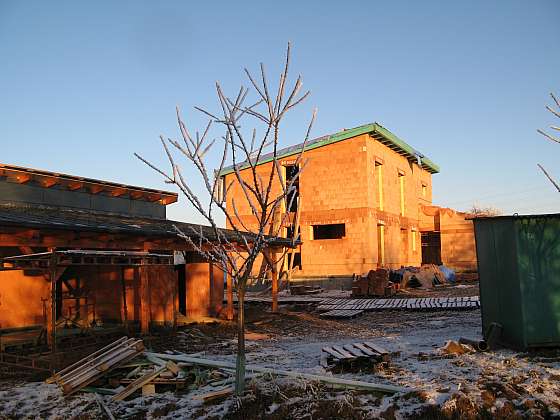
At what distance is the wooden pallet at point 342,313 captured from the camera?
17.3 meters

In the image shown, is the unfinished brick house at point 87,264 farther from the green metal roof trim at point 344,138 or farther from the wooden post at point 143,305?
the green metal roof trim at point 344,138

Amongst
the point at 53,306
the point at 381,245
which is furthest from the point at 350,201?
the point at 53,306

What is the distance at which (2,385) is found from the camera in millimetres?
8258

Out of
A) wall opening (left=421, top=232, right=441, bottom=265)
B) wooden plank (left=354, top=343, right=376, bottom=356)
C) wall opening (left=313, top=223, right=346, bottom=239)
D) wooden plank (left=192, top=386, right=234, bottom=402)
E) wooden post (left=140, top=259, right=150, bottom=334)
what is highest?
wall opening (left=313, top=223, right=346, bottom=239)

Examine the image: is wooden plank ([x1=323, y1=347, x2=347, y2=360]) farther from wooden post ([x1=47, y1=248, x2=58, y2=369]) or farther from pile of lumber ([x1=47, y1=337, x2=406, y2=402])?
wooden post ([x1=47, y1=248, x2=58, y2=369])

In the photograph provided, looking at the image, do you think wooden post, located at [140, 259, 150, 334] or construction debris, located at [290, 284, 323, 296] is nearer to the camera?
wooden post, located at [140, 259, 150, 334]

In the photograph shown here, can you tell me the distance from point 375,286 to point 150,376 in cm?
1669

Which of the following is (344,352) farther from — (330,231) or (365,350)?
(330,231)

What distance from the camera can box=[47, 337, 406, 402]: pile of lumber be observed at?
7266 millimetres

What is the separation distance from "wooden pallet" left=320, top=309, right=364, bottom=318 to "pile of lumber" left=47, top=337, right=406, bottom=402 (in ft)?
30.5

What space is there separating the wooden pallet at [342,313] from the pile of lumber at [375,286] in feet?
16.1

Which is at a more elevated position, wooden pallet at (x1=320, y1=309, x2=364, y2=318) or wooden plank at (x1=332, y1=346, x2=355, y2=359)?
wooden plank at (x1=332, y1=346, x2=355, y2=359)

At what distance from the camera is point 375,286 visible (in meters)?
23.0

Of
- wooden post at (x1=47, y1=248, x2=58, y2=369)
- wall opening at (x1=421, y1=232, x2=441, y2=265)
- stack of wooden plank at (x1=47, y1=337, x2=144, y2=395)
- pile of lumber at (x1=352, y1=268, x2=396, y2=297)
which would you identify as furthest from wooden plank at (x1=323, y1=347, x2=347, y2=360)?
wall opening at (x1=421, y1=232, x2=441, y2=265)
